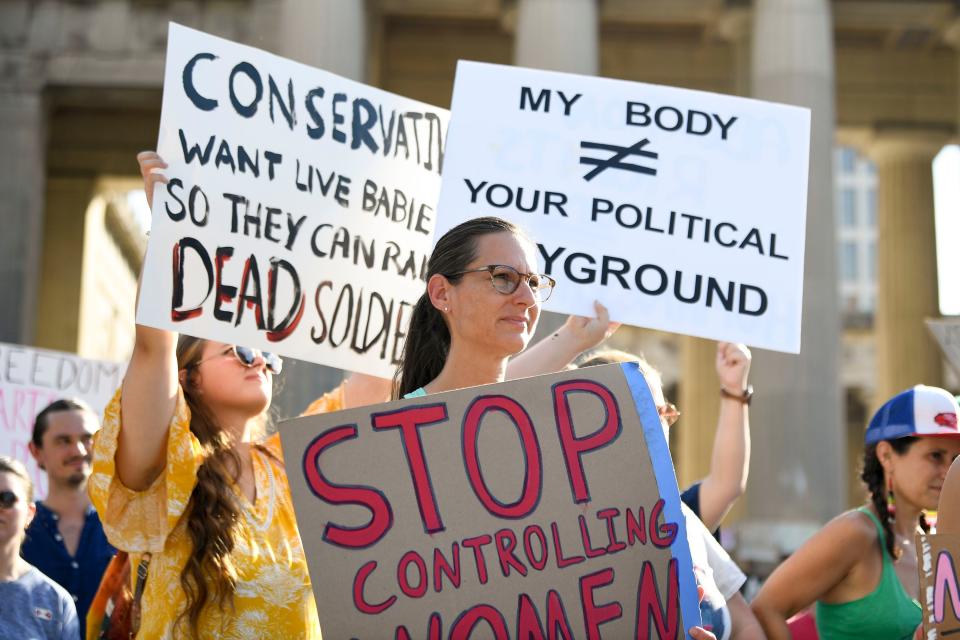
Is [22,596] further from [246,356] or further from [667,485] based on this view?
[667,485]

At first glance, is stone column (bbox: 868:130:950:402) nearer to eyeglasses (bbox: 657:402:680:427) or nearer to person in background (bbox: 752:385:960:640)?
person in background (bbox: 752:385:960:640)

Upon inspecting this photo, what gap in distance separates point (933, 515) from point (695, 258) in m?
1.68

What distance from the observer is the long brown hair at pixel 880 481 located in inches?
223

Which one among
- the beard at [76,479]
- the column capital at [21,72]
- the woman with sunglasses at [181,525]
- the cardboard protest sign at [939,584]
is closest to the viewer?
the cardboard protest sign at [939,584]

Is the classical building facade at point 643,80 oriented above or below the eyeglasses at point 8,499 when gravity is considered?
above

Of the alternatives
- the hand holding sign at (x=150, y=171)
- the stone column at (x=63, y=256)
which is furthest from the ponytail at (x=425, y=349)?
the stone column at (x=63, y=256)

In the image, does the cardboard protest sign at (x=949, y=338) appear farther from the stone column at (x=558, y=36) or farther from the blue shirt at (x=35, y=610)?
the stone column at (x=558, y=36)

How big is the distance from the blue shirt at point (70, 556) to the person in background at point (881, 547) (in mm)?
3738

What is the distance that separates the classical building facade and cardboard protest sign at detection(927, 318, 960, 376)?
43.8ft

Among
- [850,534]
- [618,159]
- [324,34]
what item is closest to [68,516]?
[618,159]

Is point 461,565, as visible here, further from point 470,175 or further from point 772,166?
point 772,166

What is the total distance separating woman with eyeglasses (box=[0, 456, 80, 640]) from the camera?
586 cm

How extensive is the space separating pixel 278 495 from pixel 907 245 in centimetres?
3267

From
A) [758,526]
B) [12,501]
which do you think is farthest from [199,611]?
[758,526]
